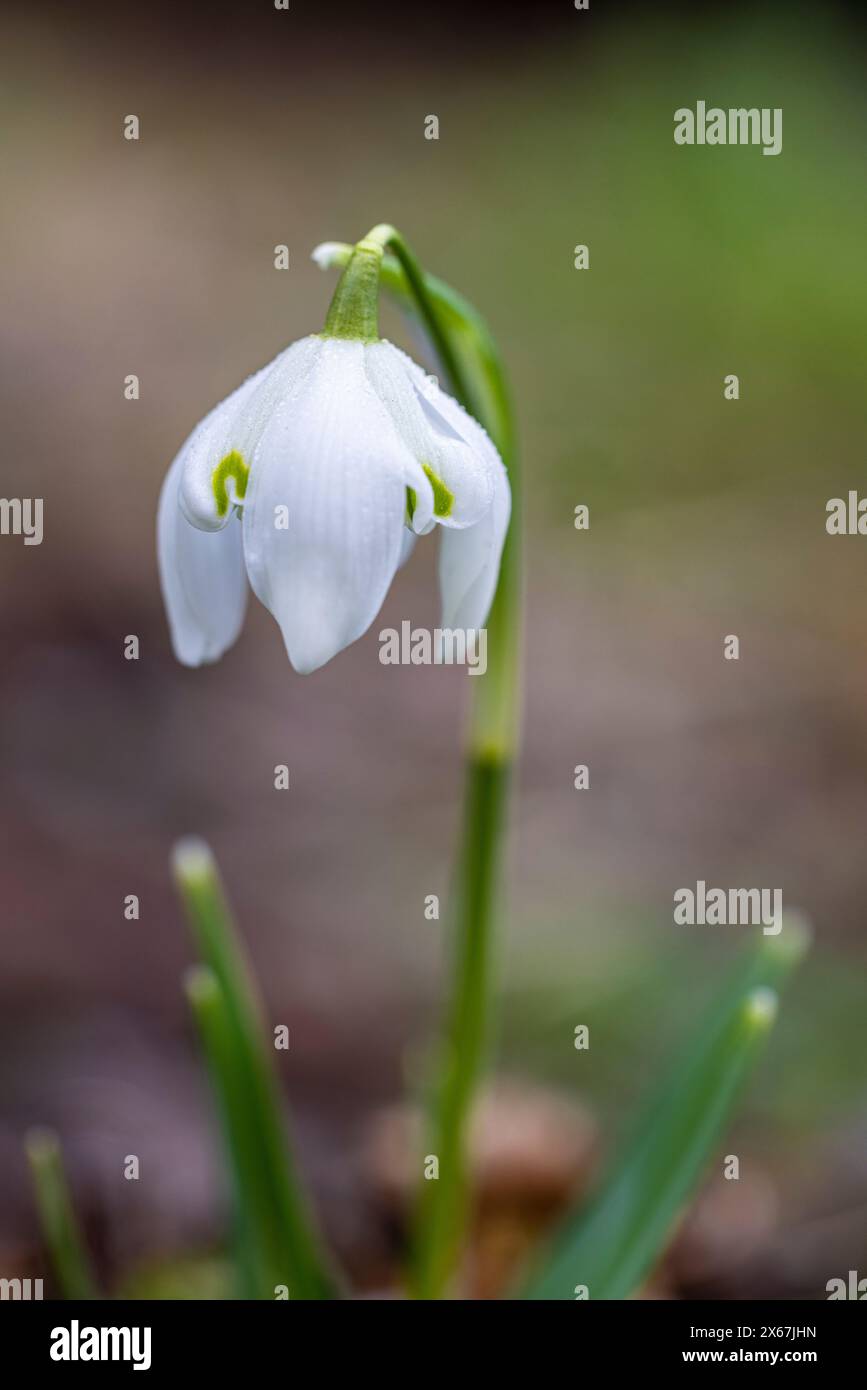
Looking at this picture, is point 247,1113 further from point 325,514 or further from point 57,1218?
point 325,514

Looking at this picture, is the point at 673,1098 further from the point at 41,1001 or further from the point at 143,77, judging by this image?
the point at 143,77

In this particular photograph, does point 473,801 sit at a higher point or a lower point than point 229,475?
lower

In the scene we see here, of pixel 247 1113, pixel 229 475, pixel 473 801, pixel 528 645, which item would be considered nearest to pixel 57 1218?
pixel 247 1113

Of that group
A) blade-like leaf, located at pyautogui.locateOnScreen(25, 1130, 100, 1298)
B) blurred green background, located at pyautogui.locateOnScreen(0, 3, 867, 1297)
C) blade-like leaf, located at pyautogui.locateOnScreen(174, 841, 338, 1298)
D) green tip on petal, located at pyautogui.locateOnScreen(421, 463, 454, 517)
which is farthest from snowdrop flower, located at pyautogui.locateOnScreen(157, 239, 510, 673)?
blurred green background, located at pyautogui.locateOnScreen(0, 3, 867, 1297)

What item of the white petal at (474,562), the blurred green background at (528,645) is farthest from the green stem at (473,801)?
the blurred green background at (528,645)

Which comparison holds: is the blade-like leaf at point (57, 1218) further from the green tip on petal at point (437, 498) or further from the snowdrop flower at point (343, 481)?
the green tip on petal at point (437, 498)

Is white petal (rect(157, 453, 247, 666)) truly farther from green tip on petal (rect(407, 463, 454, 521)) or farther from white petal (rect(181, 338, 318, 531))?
green tip on petal (rect(407, 463, 454, 521))
